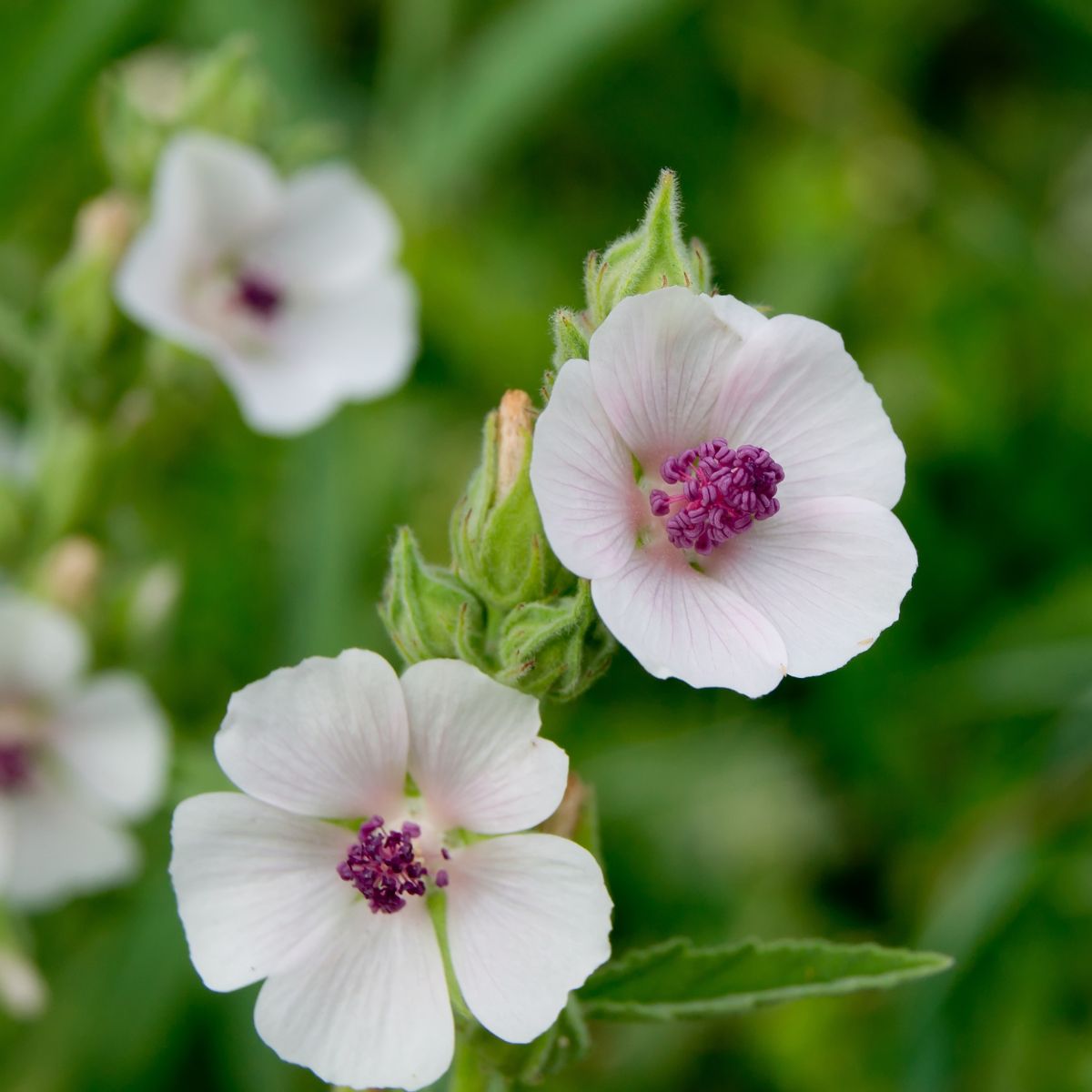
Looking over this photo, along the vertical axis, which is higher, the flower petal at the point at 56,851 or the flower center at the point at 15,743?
the flower center at the point at 15,743

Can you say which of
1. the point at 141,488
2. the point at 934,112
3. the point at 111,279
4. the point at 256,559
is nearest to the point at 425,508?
the point at 256,559

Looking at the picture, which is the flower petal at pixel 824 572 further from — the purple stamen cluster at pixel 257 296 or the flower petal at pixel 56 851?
the purple stamen cluster at pixel 257 296

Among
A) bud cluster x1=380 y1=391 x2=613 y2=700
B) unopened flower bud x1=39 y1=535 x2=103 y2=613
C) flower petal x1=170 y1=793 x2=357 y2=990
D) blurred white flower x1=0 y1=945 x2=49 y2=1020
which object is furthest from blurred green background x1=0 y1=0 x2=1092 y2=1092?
bud cluster x1=380 y1=391 x2=613 y2=700

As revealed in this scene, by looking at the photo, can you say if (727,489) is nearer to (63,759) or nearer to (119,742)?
(119,742)

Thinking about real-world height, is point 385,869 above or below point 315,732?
below

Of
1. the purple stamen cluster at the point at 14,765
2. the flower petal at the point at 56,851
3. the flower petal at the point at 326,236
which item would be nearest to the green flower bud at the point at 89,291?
the flower petal at the point at 326,236

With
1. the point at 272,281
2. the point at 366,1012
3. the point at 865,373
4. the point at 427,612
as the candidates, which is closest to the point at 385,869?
the point at 366,1012

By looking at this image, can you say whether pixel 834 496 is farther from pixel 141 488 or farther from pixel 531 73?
pixel 531 73
